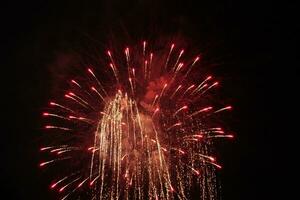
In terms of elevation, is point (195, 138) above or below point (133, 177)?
above

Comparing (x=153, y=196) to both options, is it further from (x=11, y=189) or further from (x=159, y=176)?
(x=11, y=189)

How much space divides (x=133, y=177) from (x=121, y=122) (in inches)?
73.7

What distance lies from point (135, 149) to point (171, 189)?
1817 mm

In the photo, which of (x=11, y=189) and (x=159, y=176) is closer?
(x=159, y=176)

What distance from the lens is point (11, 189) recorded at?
24.2m

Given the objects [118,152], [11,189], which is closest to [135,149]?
[118,152]

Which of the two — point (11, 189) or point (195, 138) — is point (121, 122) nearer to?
point (195, 138)

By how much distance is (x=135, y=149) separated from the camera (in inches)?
574

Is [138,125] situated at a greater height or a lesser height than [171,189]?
greater

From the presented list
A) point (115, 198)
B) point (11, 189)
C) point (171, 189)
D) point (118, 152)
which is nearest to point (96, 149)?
point (118, 152)

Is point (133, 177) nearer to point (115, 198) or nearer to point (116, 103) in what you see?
point (115, 198)

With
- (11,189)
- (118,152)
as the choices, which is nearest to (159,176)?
(118,152)

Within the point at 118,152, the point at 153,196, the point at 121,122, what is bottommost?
the point at 153,196

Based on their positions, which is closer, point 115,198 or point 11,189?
point 115,198
